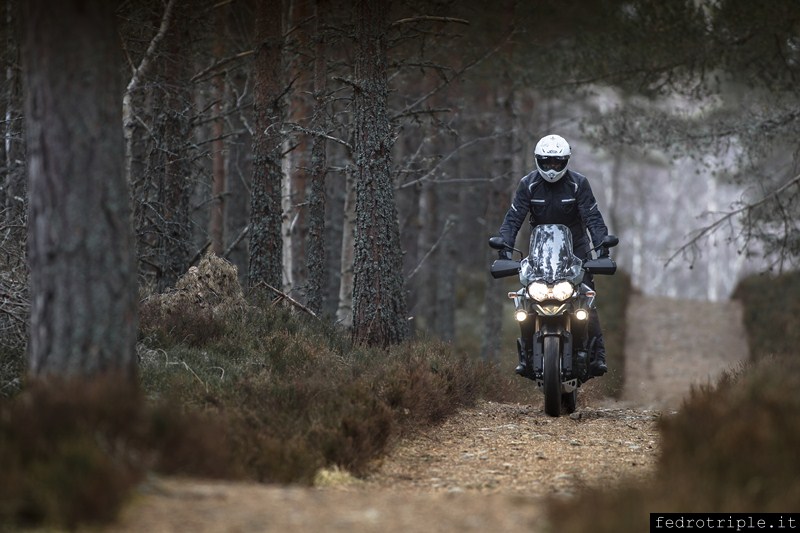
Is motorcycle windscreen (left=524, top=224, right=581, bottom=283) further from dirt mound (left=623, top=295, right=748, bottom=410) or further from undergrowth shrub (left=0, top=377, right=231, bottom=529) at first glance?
dirt mound (left=623, top=295, right=748, bottom=410)

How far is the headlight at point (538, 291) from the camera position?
30.8ft

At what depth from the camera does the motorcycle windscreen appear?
9484mm

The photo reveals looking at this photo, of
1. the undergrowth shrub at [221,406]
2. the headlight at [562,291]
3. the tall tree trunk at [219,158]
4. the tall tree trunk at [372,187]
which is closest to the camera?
the undergrowth shrub at [221,406]

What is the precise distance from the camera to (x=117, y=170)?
5.83 metres

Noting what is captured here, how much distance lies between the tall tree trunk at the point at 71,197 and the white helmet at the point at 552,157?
5168 mm

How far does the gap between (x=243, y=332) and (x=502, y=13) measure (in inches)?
404

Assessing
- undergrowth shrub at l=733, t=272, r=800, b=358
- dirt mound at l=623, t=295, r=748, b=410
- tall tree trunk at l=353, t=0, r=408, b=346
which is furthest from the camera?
undergrowth shrub at l=733, t=272, r=800, b=358

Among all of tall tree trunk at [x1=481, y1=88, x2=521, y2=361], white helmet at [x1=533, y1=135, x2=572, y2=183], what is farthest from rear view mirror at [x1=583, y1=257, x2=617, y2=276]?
tall tree trunk at [x1=481, y1=88, x2=521, y2=361]

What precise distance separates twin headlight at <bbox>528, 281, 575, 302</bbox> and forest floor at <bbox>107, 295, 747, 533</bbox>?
1.26 m

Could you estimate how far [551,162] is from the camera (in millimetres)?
9945

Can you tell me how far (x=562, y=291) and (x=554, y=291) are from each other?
0.24 feet

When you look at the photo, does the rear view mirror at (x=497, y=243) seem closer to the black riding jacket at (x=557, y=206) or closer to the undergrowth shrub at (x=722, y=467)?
the black riding jacket at (x=557, y=206)

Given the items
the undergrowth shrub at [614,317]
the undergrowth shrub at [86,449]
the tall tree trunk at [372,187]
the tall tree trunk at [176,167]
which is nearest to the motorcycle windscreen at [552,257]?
the tall tree trunk at [372,187]

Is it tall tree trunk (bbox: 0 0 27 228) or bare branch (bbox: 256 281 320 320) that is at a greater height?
tall tree trunk (bbox: 0 0 27 228)
